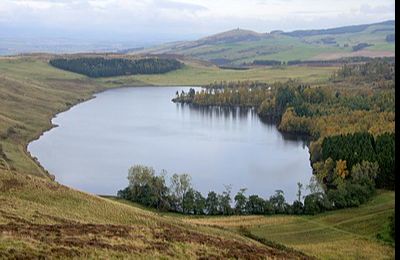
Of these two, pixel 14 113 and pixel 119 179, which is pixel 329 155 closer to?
pixel 119 179

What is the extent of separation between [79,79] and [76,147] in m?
96.3

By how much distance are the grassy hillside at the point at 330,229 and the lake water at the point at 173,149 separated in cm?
1109

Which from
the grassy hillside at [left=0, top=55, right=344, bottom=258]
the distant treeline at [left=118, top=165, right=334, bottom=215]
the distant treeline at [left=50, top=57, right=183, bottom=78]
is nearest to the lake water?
the distant treeline at [left=118, top=165, right=334, bottom=215]

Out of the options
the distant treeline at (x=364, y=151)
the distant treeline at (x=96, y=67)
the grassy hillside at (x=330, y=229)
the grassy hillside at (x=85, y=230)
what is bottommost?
the grassy hillside at (x=330, y=229)

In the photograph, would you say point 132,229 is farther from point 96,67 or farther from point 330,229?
point 96,67

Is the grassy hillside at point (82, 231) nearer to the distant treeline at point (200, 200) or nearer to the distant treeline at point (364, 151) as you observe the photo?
the distant treeline at point (200, 200)

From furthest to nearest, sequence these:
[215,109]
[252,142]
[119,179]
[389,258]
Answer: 1. [215,109]
2. [252,142]
3. [119,179]
4. [389,258]

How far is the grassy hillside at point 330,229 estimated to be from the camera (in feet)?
114

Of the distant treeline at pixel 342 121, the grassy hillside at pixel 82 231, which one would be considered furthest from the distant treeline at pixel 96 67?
the grassy hillside at pixel 82 231

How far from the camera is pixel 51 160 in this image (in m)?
74.3

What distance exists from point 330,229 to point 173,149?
137 ft

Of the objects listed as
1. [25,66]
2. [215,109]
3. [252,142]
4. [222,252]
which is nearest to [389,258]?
[222,252]

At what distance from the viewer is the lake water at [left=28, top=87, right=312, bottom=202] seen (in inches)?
2549

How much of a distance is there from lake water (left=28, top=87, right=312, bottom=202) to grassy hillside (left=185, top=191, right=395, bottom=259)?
11095mm
